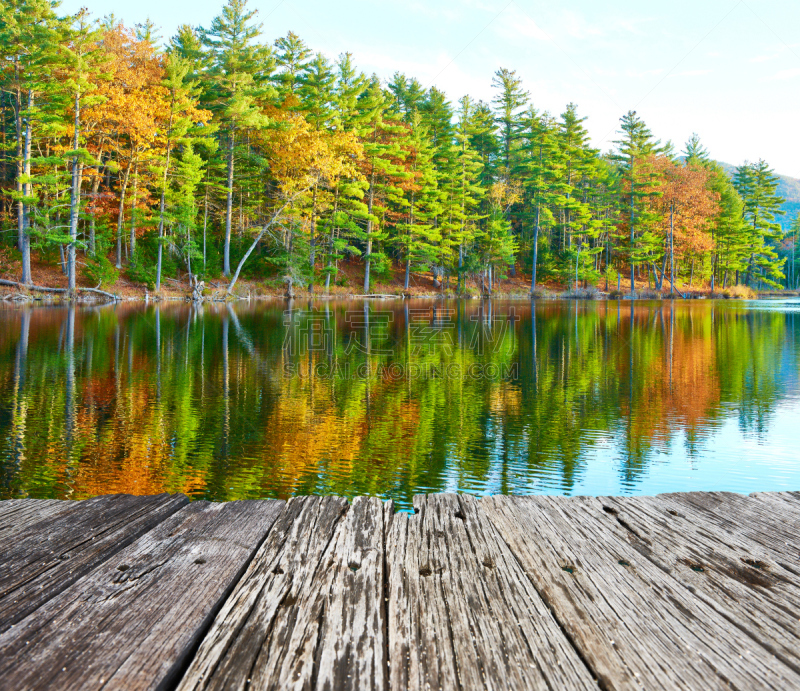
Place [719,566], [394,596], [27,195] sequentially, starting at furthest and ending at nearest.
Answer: [27,195] → [719,566] → [394,596]

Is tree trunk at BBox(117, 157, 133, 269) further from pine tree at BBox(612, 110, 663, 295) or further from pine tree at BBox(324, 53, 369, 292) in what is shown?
pine tree at BBox(612, 110, 663, 295)

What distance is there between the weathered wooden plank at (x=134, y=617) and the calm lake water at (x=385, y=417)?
2550 millimetres

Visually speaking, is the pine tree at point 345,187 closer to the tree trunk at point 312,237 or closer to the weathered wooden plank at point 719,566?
the tree trunk at point 312,237

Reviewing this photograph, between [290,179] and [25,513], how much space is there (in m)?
33.6

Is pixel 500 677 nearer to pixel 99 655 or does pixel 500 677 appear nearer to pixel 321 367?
pixel 99 655

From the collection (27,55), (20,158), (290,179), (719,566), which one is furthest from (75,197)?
(719,566)

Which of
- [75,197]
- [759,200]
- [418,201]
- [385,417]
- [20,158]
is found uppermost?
[759,200]

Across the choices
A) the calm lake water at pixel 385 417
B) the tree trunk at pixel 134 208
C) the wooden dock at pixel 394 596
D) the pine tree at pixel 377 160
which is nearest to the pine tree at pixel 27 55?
the tree trunk at pixel 134 208

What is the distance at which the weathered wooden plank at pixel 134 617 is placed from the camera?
1.37 meters

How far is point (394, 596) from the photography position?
1740 millimetres

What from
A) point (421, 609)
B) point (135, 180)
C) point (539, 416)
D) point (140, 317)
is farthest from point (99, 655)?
point (135, 180)

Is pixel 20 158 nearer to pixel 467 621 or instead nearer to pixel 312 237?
pixel 312 237

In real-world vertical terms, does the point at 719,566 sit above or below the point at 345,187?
below

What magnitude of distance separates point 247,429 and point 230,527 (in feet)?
14.6
